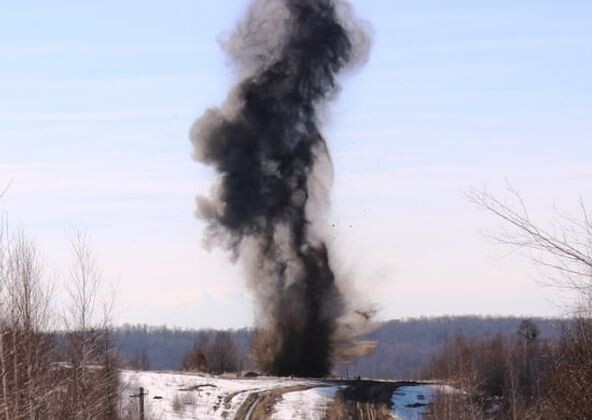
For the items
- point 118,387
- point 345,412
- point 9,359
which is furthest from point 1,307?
point 345,412

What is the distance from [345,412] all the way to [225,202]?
63.8ft

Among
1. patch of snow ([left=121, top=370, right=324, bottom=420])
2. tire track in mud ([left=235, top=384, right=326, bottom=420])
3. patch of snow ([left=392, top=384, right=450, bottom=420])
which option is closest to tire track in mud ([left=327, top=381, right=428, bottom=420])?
patch of snow ([left=392, top=384, right=450, bottom=420])

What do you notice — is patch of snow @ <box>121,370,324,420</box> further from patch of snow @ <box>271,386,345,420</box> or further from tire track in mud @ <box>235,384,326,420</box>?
patch of snow @ <box>271,386,345,420</box>

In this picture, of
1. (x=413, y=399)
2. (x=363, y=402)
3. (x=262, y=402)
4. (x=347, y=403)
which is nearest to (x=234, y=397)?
(x=262, y=402)

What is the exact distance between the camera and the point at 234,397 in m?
53.9

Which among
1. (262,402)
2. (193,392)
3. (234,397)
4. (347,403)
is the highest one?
(193,392)

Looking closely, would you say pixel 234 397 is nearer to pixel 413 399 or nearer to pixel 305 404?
pixel 305 404

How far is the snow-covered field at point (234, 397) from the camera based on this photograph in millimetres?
50500

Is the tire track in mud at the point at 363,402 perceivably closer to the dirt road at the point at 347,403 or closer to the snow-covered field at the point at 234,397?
the dirt road at the point at 347,403

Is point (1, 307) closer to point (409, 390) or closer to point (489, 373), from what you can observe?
point (409, 390)

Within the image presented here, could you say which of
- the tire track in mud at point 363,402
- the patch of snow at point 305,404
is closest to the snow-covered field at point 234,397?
the patch of snow at point 305,404

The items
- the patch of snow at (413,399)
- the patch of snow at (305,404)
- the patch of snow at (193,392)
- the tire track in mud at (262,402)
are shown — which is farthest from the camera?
the patch of snow at (193,392)

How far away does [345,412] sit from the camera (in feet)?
166

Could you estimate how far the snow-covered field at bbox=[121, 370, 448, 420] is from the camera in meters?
50.5
